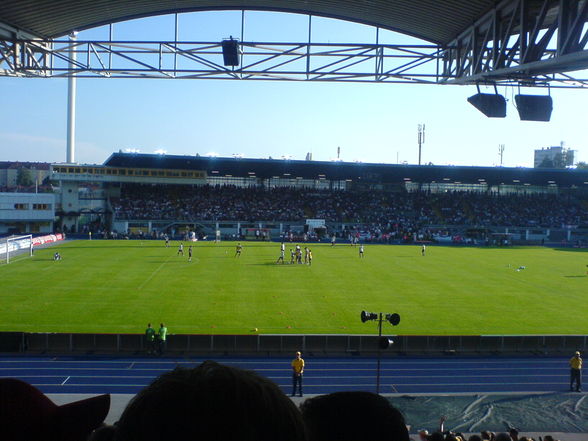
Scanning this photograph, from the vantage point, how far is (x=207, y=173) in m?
70.4

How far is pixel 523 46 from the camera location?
26.7 feet

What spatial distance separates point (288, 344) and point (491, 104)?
998cm

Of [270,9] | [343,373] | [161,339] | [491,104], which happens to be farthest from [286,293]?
[491,104]

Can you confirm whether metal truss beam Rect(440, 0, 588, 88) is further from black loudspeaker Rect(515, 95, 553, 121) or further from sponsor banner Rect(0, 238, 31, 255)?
sponsor banner Rect(0, 238, 31, 255)

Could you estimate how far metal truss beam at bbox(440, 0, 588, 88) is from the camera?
6918 millimetres

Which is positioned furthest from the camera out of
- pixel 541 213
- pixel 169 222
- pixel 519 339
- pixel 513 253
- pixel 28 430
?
pixel 541 213

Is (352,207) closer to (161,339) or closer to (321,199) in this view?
(321,199)

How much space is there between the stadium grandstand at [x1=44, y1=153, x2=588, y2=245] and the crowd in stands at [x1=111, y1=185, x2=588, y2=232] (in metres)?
0.13

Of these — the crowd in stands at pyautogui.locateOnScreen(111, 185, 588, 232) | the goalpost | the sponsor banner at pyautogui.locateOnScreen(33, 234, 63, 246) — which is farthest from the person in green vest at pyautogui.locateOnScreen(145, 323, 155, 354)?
the crowd in stands at pyautogui.locateOnScreen(111, 185, 588, 232)

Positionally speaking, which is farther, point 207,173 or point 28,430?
point 207,173

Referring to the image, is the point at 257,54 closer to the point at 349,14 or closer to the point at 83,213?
the point at 349,14

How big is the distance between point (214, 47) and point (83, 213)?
55.4 metres

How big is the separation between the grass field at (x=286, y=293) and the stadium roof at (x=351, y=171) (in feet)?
80.6

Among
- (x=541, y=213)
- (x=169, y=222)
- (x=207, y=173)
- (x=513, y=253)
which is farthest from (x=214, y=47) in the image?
(x=541, y=213)
